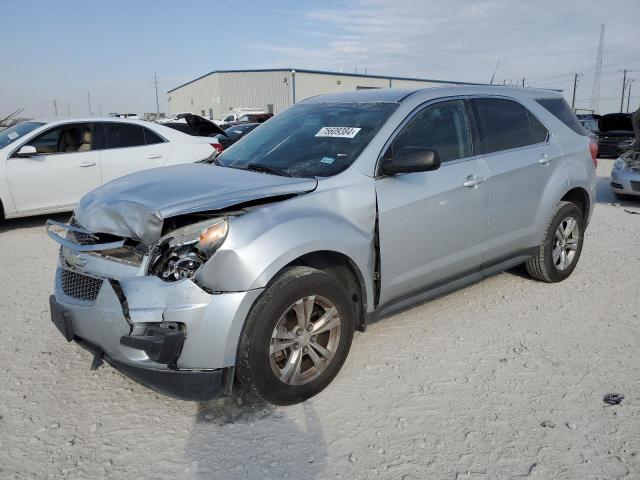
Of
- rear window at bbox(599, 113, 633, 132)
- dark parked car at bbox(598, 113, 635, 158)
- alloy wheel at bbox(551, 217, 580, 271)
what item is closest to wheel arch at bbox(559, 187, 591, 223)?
alloy wheel at bbox(551, 217, 580, 271)

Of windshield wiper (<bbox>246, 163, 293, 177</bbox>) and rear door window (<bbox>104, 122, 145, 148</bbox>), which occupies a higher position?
windshield wiper (<bbox>246, 163, 293, 177</bbox>)

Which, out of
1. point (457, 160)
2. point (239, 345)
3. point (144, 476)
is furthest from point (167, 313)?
point (457, 160)

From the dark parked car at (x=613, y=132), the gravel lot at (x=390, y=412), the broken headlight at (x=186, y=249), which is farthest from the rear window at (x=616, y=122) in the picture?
the broken headlight at (x=186, y=249)

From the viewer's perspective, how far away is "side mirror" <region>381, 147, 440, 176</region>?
3.24 m

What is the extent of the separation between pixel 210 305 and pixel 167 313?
0.69 ft

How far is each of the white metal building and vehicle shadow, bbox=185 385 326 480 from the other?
5058 cm

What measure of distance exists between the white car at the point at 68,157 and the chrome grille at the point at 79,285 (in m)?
5.00

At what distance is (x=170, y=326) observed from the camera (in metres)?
2.60

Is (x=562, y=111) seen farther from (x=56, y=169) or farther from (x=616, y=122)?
(x=616, y=122)

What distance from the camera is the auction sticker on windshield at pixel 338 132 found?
3.59 metres

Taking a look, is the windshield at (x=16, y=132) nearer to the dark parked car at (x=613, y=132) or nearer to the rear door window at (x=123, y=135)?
the rear door window at (x=123, y=135)

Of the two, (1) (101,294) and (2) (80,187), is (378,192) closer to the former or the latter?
(1) (101,294)

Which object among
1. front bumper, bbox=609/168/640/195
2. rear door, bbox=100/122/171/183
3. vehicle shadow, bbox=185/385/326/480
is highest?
rear door, bbox=100/122/171/183

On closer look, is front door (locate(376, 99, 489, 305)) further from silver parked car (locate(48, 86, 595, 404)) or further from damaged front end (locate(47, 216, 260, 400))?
damaged front end (locate(47, 216, 260, 400))
